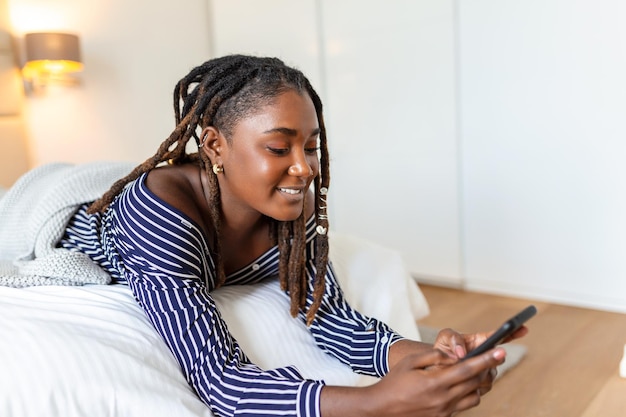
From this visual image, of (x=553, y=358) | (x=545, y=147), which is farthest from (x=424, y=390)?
(x=545, y=147)

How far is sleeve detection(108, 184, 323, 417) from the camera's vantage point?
2.62 ft

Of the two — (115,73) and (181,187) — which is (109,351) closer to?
(181,187)

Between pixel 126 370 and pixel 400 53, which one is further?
pixel 400 53

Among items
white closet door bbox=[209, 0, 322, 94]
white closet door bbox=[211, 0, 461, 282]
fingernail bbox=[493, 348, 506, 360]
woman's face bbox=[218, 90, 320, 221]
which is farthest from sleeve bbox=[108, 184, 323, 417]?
white closet door bbox=[209, 0, 322, 94]

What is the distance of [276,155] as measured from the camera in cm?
97

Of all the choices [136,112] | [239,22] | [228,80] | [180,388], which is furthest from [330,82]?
[180,388]

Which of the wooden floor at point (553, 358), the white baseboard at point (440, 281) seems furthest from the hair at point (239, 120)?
the white baseboard at point (440, 281)

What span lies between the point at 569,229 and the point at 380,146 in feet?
3.29

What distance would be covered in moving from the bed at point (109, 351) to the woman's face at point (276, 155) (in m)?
0.25

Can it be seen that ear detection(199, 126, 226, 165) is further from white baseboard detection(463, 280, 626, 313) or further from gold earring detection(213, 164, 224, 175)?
white baseboard detection(463, 280, 626, 313)

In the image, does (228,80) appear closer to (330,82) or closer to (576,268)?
(576,268)

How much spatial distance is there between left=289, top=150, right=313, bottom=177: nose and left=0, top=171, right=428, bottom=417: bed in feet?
1.06

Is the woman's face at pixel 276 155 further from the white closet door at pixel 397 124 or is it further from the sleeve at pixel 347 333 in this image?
the white closet door at pixel 397 124

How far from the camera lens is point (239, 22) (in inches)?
137
